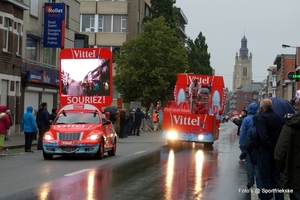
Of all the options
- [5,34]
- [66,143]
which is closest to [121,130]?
[5,34]

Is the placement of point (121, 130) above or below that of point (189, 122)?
below

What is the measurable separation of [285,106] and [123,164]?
295 inches

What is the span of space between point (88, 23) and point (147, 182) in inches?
2216

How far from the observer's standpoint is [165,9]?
6962cm

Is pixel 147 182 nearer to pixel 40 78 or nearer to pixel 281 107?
pixel 281 107

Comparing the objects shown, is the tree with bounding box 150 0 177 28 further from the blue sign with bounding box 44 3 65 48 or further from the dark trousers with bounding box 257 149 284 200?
the dark trousers with bounding box 257 149 284 200

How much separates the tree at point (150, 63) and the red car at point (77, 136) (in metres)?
34.3

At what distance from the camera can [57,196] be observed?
1102 centimetres

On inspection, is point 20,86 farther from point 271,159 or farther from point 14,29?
point 271,159

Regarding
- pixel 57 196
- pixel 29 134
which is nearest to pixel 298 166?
pixel 57 196

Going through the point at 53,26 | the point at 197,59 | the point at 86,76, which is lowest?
the point at 86,76

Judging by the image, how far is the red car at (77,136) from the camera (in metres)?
19.1

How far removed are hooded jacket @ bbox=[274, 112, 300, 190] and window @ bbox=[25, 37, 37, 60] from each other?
33623 mm

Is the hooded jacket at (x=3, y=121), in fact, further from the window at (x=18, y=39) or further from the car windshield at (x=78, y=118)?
the window at (x=18, y=39)
